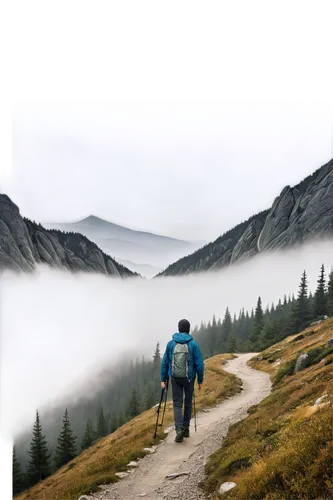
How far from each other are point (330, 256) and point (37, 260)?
10819 millimetres

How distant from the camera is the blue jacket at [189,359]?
10148 millimetres

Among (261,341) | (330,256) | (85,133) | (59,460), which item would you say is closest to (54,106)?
(85,133)

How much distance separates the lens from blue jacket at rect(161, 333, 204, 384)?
10.1 meters

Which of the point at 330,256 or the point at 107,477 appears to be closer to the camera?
the point at 107,477

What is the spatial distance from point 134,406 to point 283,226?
19.2 meters

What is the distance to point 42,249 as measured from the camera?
1291 centimetres

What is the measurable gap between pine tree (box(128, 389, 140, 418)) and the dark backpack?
562 inches

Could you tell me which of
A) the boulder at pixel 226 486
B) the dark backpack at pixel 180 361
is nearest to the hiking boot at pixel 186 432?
the dark backpack at pixel 180 361

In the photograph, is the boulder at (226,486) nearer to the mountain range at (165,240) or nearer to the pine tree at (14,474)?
the mountain range at (165,240)

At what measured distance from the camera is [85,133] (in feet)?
40.2

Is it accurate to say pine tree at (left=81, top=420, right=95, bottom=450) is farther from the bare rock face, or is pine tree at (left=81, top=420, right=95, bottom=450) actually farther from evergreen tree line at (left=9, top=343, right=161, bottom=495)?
the bare rock face

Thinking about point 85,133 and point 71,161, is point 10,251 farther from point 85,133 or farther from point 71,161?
point 85,133

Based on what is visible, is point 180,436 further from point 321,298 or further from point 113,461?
point 321,298

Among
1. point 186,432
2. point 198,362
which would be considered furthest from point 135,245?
point 186,432
